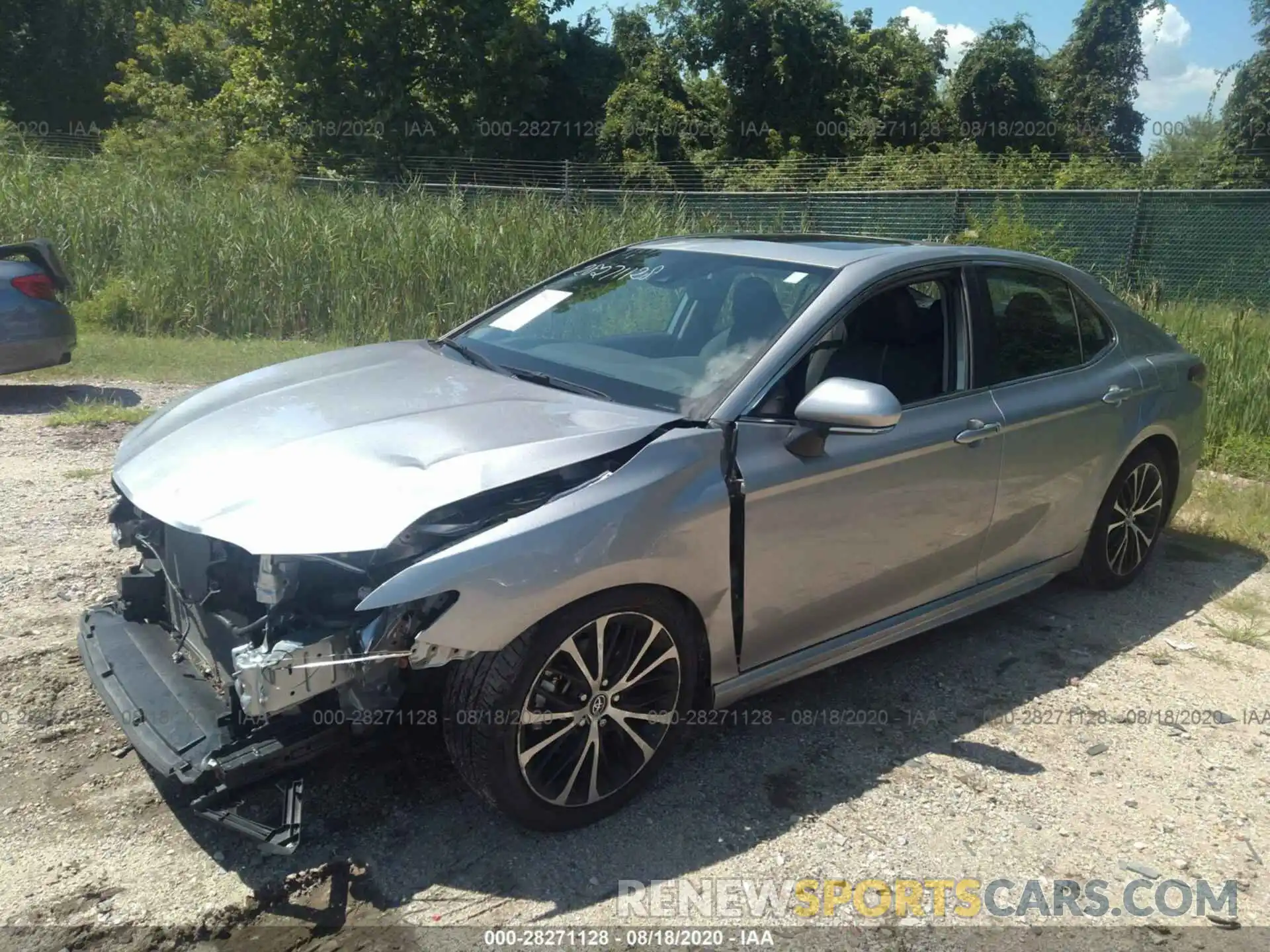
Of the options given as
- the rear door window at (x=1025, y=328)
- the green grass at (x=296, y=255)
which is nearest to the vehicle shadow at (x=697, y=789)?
the rear door window at (x=1025, y=328)

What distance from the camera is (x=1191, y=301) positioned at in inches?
387

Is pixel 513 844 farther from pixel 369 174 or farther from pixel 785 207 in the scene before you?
pixel 369 174

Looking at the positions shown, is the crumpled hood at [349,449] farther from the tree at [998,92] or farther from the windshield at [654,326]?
the tree at [998,92]

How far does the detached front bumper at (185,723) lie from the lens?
2.67 metres

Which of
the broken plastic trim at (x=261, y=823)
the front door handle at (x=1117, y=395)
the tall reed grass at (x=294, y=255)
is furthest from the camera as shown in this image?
the tall reed grass at (x=294, y=255)

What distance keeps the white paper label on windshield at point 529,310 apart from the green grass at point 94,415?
420cm

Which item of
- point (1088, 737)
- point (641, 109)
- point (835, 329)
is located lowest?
point (1088, 737)

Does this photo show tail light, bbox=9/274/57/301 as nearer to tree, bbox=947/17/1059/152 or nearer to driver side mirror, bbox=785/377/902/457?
driver side mirror, bbox=785/377/902/457

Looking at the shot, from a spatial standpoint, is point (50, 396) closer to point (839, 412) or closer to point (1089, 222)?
point (839, 412)

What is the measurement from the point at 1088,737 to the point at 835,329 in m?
1.78

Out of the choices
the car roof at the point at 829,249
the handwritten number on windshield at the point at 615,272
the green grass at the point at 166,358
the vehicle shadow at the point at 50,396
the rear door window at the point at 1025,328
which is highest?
the car roof at the point at 829,249

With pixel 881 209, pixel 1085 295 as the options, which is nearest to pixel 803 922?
pixel 1085 295

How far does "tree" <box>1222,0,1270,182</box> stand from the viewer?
24844 millimetres

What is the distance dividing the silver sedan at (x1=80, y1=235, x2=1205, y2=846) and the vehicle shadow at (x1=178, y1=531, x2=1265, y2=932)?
171 millimetres
